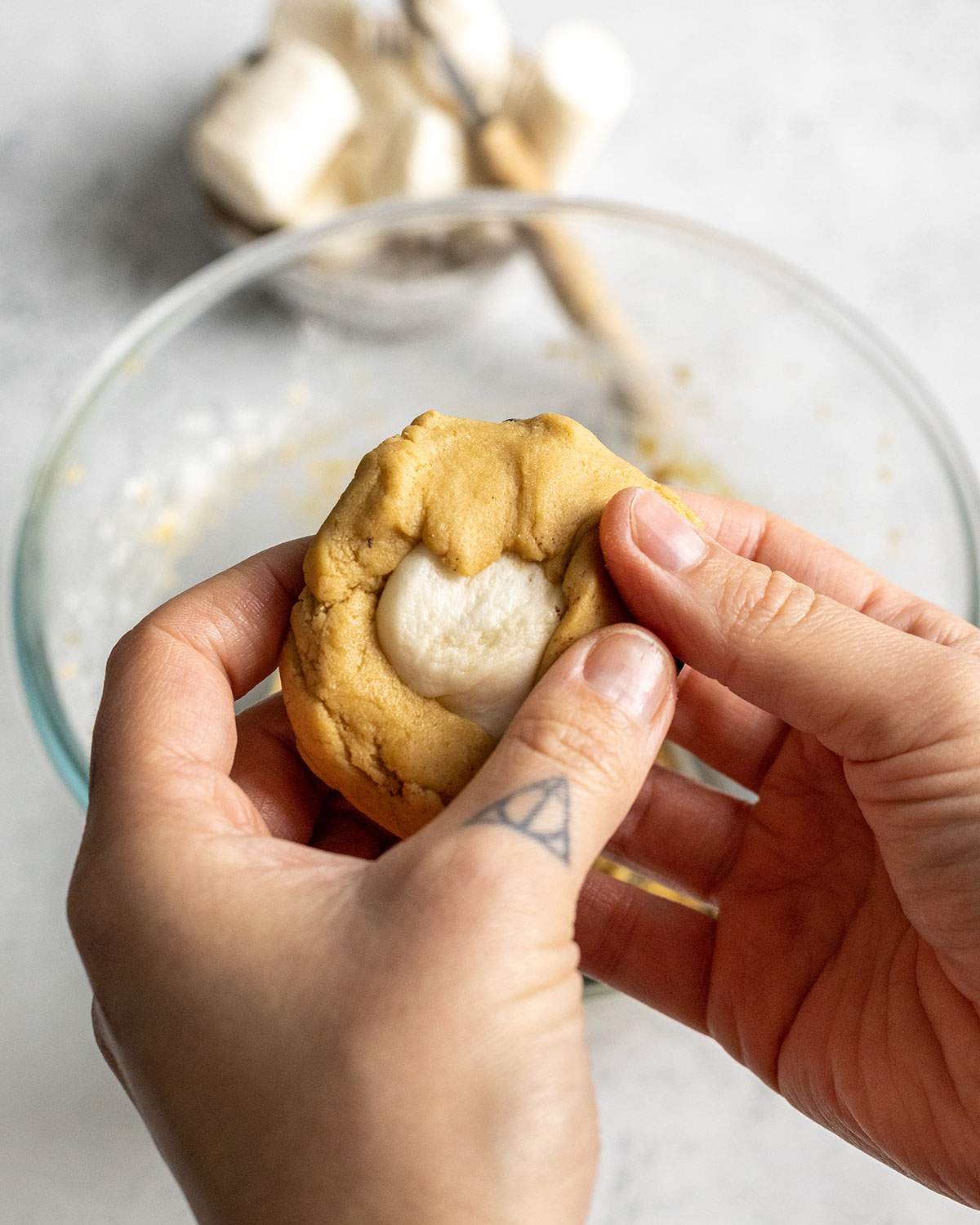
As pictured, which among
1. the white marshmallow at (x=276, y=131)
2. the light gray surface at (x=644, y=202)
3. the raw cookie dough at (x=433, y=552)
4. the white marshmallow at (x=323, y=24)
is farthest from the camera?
the white marshmallow at (x=323, y=24)

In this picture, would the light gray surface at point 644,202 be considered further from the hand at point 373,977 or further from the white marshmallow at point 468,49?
the hand at point 373,977

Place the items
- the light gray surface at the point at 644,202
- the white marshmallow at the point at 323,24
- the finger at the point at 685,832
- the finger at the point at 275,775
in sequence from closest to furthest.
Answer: the finger at the point at 275,775 → the finger at the point at 685,832 → the light gray surface at the point at 644,202 → the white marshmallow at the point at 323,24

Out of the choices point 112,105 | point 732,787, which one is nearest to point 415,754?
point 732,787

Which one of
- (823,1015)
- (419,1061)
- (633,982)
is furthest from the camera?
(633,982)

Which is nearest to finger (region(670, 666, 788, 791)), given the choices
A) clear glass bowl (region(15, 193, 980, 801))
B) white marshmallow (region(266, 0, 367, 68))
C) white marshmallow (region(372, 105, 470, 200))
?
clear glass bowl (region(15, 193, 980, 801))

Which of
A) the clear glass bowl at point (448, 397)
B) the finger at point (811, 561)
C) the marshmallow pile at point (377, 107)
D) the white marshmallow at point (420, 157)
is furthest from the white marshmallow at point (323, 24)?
the finger at point (811, 561)

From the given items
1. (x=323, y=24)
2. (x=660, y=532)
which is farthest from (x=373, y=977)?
(x=323, y=24)

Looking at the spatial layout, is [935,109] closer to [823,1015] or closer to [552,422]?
[552,422]
